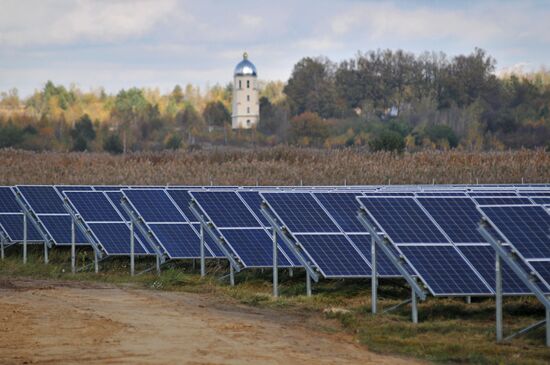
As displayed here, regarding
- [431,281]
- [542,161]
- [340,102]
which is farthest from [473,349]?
[340,102]

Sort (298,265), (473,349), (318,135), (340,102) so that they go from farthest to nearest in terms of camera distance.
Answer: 1. (340,102)
2. (318,135)
3. (298,265)
4. (473,349)

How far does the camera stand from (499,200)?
68.9ft

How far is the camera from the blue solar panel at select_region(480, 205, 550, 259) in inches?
736

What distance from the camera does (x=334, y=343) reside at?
66.3 feet

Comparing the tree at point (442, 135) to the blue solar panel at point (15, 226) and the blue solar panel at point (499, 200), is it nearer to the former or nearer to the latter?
the blue solar panel at point (15, 226)

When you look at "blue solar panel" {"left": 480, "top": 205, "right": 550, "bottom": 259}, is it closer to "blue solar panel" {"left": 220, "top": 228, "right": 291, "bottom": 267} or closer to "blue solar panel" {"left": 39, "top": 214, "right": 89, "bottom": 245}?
"blue solar panel" {"left": 220, "top": 228, "right": 291, "bottom": 267}

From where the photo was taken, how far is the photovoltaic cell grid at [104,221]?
31.8 m

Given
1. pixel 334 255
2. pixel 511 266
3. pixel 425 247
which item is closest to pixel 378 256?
pixel 334 255

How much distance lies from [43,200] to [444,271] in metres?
15.7

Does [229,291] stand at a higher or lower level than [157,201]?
lower

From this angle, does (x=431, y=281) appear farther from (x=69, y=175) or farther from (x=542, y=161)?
(x=69, y=175)

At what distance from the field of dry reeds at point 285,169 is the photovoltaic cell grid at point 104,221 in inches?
632

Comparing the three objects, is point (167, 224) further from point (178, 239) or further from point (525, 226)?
point (525, 226)

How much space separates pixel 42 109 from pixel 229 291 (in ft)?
408
